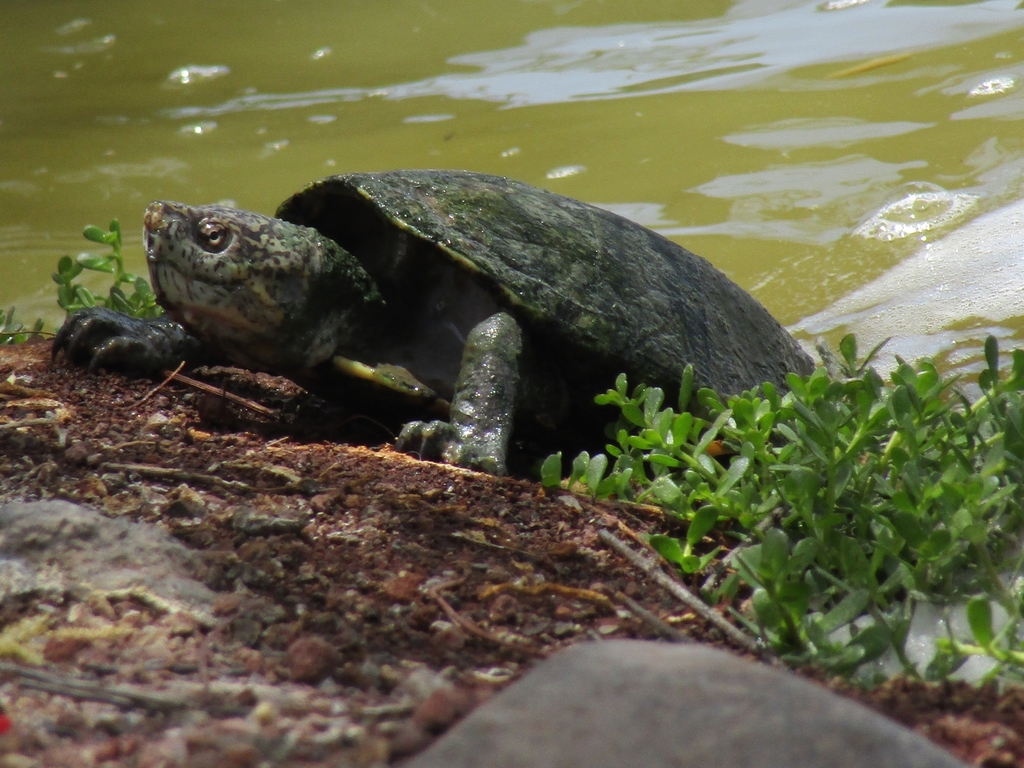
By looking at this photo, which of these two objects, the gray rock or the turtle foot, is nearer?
the gray rock

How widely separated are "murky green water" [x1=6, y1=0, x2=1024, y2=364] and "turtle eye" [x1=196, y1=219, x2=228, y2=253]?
2673 millimetres

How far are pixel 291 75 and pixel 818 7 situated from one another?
3.87 metres

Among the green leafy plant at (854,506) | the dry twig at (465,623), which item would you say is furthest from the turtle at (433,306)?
the dry twig at (465,623)

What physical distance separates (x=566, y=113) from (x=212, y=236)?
4.05 meters

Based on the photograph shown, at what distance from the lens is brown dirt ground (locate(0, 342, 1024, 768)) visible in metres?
0.97

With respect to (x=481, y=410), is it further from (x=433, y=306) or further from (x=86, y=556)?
(x=86, y=556)

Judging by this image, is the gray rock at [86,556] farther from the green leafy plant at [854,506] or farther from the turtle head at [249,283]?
the turtle head at [249,283]

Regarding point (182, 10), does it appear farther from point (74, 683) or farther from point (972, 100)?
point (74, 683)

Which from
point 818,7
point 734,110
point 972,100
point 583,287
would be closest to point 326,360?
point 583,287

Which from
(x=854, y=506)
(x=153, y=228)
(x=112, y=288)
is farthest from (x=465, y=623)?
(x=112, y=288)

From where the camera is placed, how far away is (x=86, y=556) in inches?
54.7

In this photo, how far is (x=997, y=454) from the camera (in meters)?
1.46

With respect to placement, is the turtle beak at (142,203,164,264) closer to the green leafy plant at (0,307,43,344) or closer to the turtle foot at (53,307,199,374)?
the turtle foot at (53,307,199,374)

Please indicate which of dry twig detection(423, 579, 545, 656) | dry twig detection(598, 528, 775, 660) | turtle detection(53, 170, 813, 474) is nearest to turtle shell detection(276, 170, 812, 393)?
turtle detection(53, 170, 813, 474)
